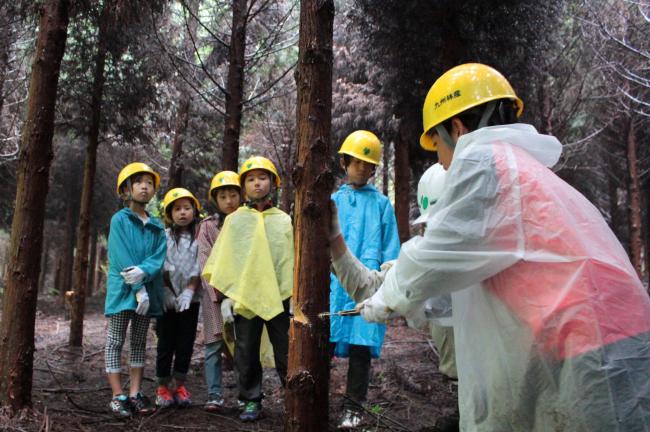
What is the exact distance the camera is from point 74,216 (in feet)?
57.0

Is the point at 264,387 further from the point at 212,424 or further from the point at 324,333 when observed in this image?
the point at 324,333

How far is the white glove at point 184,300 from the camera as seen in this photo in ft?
15.5

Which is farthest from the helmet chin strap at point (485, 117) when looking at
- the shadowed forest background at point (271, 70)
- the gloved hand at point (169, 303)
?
the gloved hand at point (169, 303)

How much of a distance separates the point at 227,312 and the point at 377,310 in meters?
2.93

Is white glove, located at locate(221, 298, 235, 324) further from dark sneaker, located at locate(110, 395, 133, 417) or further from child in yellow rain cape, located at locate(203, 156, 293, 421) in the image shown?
dark sneaker, located at locate(110, 395, 133, 417)

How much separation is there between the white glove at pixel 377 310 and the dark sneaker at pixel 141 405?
3025mm

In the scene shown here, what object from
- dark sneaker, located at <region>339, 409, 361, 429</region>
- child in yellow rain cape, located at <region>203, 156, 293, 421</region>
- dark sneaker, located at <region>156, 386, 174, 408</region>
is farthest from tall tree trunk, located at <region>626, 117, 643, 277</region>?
dark sneaker, located at <region>156, 386, 174, 408</region>

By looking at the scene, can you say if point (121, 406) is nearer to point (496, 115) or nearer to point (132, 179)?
point (132, 179)

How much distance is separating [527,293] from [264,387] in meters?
4.34

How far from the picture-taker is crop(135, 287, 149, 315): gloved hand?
170 inches

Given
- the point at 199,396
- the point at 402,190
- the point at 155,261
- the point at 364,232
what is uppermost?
the point at 402,190

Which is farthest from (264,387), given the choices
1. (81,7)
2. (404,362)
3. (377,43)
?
(377,43)

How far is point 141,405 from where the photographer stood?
4.36m

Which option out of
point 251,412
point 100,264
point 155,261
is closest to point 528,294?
point 251,412
